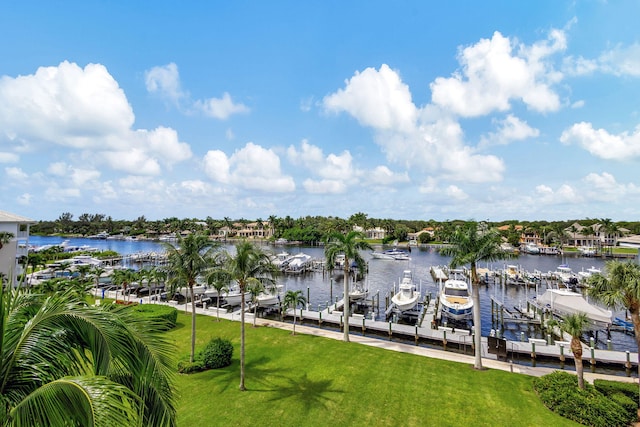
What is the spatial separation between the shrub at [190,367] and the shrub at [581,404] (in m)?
18.8

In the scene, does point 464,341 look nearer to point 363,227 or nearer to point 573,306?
point 573,306

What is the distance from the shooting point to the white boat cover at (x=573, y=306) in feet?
115

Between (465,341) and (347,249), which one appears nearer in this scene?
(347,249)

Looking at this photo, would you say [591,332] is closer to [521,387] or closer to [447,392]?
[521,387]

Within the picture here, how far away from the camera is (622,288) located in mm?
15117

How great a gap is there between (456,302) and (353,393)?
25.1 m

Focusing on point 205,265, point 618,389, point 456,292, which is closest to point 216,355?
point 205,265

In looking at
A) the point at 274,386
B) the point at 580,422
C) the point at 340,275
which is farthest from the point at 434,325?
the point at 340,275

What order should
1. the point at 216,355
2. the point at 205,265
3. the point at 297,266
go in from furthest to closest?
the point at 297,266
the point at 205,265
the point at 216,355

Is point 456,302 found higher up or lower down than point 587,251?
higher up

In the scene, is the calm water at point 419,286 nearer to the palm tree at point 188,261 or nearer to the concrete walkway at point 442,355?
the concrete walkway at point 442,355

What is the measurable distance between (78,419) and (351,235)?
2258cm

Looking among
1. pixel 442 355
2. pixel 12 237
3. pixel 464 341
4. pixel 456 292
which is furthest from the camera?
pixel 456 292

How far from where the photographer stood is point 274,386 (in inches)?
706
